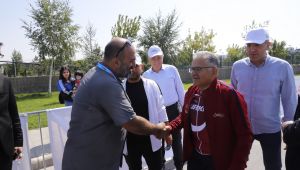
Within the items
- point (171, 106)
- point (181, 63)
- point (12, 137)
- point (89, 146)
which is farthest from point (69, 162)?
point (181, 63)

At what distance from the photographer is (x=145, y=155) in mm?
4473

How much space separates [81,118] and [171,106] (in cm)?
329

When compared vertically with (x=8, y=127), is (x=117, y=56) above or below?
above

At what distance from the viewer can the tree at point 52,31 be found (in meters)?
26.8

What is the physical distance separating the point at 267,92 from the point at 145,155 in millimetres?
1645

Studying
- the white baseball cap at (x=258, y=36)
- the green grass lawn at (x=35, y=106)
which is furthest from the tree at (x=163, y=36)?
the white baseball cap at (x=258, y=36)

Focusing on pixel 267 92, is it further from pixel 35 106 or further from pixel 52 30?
pixel 52 30

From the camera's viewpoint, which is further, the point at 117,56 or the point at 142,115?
the point at 142,115

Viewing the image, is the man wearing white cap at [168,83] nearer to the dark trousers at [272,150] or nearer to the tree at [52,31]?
the dark trousers at [272,150]

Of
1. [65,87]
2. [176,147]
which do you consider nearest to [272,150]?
[176,147]

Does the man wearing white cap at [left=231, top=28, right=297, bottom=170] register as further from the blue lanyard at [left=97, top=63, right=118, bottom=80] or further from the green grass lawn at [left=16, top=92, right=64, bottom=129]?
the green grass lawn at [left=16, top=92, right=64, bottom=129]

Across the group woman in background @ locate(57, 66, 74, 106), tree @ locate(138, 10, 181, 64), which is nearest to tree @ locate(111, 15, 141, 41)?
tree @ locate(138, 10, 181, 64)

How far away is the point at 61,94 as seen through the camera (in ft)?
27.7

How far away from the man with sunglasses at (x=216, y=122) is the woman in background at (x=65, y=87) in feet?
17.7
